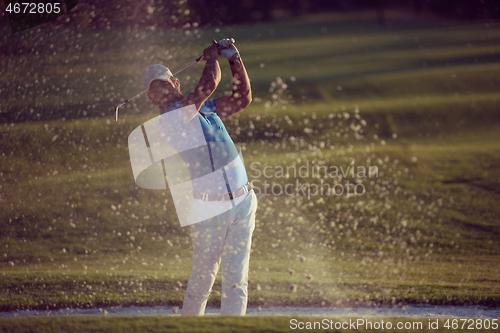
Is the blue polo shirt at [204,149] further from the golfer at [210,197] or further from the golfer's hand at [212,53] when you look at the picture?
the golfer's hand at [212,53]

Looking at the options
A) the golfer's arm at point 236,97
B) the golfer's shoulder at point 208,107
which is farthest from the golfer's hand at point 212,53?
the golfer's shoulder at point 208,107

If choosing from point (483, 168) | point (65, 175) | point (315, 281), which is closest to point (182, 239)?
point (315, 281)

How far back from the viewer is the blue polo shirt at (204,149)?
3771 mm

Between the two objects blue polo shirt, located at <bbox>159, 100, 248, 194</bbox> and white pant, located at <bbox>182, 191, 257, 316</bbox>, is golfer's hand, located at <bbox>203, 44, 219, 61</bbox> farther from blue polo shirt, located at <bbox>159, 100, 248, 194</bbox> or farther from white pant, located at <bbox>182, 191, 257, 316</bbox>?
white pant, located at <bbox>182, 191, 257, 316</bbox>

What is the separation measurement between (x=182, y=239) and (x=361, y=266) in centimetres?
278

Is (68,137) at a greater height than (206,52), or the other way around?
(206,52)

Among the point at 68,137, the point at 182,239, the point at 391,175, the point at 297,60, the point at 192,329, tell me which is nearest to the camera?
the point at 192,329

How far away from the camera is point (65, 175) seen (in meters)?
11.1

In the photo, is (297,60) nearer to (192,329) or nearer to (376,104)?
(376,104)

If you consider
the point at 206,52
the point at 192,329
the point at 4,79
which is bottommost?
the point at 4,79

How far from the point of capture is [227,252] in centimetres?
382

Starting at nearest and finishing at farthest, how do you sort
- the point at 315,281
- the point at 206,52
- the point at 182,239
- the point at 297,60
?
1. the point at 206,52
2. the point at 315,281
3. the point at 182,239
4. the point at 297,60

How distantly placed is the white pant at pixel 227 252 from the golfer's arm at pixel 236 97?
0.79 meters

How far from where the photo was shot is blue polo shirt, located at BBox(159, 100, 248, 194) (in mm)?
3771
